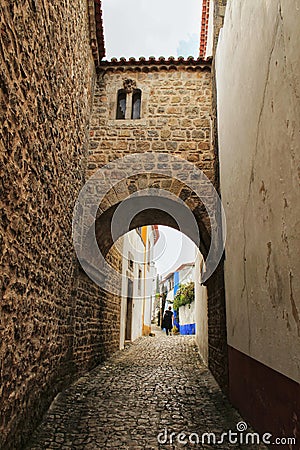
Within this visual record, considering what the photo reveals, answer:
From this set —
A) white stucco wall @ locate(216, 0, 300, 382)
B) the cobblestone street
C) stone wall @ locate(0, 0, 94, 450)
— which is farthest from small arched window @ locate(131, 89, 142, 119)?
the cobblestone street

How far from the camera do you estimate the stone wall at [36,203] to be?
234 cm

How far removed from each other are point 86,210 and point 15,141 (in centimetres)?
249

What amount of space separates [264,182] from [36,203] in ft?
6.32

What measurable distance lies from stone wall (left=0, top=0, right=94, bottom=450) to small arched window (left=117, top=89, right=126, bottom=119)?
121 cm

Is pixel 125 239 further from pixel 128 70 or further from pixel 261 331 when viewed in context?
pixel 261 331

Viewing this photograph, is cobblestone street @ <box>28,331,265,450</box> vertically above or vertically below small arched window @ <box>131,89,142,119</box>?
below

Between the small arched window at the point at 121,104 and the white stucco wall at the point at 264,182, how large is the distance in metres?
2.19

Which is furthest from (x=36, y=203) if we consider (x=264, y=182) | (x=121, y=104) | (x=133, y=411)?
(x=121, y=104)

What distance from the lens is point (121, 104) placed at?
5.65m

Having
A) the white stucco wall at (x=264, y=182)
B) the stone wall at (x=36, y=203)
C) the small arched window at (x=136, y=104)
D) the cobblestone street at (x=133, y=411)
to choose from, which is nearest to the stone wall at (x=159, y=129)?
the small arched window at (x=136, y=104)

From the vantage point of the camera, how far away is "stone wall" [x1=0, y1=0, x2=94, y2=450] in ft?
7.68

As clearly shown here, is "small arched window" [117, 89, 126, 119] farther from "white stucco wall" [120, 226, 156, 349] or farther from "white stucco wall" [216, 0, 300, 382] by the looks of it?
"white stucco wall" [120, 226, 156, 349]

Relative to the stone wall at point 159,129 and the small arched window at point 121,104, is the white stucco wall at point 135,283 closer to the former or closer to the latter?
the stone wall at point 159,129

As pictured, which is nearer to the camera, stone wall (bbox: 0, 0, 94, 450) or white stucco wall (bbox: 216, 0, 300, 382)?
white stucco wall (bbox: 216, 0, 300, 382)
